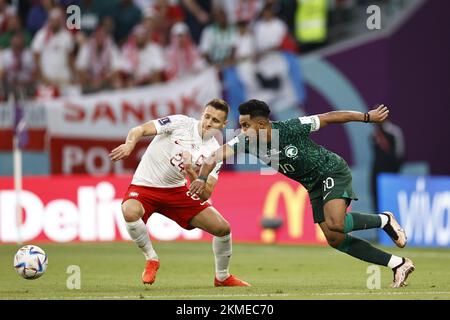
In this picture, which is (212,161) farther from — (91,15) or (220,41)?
(91,15)

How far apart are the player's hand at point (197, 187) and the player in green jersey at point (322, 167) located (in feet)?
2.18

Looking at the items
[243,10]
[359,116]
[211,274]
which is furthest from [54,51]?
[359,116]

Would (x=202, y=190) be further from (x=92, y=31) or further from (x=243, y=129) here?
(x=92, y=31)

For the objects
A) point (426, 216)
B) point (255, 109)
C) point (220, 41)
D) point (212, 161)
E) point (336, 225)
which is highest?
point (220, 41)

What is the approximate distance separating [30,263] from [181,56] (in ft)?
45.5

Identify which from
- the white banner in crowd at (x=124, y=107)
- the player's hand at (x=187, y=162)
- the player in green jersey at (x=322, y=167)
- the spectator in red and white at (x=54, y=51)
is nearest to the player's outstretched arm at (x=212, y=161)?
the player in green jersey at (x=322, y=167)

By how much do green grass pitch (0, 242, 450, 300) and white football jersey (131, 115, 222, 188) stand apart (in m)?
1.20

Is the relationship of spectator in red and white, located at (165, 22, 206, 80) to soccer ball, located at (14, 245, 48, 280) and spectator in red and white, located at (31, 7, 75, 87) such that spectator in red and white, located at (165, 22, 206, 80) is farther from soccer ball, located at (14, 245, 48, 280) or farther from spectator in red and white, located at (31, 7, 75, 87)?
soccer ball, located at (14, 245, 48, 280)

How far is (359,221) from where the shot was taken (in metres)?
12.6

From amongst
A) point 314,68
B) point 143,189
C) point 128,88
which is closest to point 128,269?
point 143,189

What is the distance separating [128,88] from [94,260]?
312 inches

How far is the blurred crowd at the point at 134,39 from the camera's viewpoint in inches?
987

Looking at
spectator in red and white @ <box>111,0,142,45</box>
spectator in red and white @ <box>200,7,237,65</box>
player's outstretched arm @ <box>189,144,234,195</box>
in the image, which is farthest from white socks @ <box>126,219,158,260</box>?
spectator in red and white @ <box>111,0,142,45</box>

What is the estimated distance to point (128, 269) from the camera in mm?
15953
